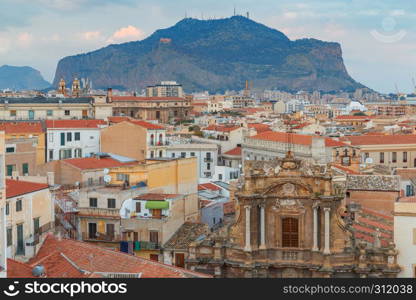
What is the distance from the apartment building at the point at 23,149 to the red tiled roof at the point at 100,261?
13200 millimetres

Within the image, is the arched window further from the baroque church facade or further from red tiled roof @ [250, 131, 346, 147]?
red tiled roof @ [250, 131, 346, 147]

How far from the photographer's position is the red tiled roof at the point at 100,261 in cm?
2492

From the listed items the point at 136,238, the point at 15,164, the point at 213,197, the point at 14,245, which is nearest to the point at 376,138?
the point at 213,197

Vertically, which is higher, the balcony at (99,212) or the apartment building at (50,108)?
the apartment building at (50,108)

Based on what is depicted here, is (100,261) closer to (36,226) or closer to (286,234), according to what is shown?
(36,226)

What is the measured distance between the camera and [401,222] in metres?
29.0

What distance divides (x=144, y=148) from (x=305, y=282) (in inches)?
1722

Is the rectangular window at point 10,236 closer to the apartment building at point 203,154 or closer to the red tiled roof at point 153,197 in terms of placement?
the red tiled roof at point 153,197

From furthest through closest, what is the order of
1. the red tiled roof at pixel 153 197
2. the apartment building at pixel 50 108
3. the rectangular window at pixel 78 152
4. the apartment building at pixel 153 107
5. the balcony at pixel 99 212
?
the apartment building at pixel 153 107 → the apartment building at pixel 50 108 → the rectangular window at pixel 78 152 → the red tiled roof at pixel 153 197 → the balcony at pixel 99 212

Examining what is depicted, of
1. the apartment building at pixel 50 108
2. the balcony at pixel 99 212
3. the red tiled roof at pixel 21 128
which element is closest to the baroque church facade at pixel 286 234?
the balcony at pixel 99 212

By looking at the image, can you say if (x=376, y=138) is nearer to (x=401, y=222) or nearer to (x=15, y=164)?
(x=15, y=164)

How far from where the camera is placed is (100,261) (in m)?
26.3

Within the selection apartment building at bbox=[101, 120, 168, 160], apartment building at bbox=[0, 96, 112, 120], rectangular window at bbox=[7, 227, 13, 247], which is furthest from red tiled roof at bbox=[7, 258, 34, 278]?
apartment building at bbox=[0, 96, 112, 120]

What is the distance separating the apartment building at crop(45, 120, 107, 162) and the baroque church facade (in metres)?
30.4
